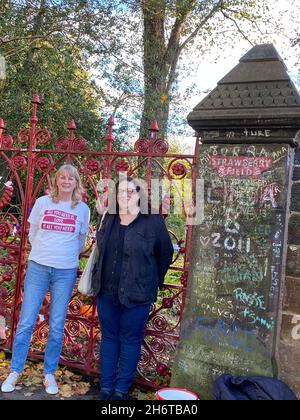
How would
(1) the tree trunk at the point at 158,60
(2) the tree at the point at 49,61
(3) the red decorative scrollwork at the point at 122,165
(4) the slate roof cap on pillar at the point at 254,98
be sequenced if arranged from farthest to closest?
1. (1) the tree trunk at the point at 158,60
2. (2) the tree at the point at 49,61
3. (3) the red decorative scrollwork at the point at 122,165
4. (4) the slate roof cap on pillar at the point at 254,98

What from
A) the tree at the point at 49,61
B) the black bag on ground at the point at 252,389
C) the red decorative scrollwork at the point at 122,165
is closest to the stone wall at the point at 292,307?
the black bag on ground at the point at 252,389

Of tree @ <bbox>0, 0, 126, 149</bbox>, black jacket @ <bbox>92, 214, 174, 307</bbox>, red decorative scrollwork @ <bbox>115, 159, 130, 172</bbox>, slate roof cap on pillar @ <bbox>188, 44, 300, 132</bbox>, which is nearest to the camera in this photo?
slate roof cap on pillar @ <bbox>188, 44, 300, 132</bbox>

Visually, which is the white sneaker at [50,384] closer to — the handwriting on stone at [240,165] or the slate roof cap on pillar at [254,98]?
the handwriting on stone at [240,165]

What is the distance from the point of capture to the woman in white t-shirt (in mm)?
3652

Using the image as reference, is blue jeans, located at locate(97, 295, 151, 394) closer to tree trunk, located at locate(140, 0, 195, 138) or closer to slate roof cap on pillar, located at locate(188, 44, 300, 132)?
slate roof cap on pillar, located at locate(188, 44, 300, 132)

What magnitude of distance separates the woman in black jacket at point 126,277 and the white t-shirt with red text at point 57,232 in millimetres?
256

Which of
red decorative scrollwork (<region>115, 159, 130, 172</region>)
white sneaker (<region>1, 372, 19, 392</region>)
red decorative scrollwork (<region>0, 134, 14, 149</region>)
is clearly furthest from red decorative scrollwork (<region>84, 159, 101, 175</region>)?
white sneaker (<region>1, 372, 19, 392</region>)

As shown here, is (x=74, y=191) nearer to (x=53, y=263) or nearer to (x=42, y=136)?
(x=53, y=263)

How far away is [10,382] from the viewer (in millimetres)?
3695

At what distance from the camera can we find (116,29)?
350 inches

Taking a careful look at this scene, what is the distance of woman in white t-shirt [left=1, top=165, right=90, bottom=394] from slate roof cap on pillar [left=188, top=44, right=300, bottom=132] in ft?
4.15

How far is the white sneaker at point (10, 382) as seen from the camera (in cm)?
366

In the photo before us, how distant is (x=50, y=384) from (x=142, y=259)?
4.62 feet
